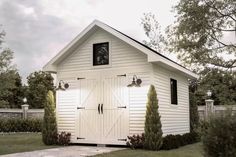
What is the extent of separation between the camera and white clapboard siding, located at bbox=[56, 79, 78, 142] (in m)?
13.5

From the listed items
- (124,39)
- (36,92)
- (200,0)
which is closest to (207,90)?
(200,0)

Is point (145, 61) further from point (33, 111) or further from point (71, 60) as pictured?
point (33, 111)

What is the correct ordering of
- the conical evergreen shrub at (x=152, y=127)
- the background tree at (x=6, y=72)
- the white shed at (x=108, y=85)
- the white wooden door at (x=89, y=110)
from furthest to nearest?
the background tree at (x=6, y=72) < the white wooden door at (x=89, y=110) < the white shed at (x=108, y=85) < the conical evergreen shrub at (x=152, y=127)

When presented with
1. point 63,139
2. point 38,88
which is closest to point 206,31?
point 63,139

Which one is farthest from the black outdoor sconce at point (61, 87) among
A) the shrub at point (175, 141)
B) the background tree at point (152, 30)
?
the background tree at point (152, 30)

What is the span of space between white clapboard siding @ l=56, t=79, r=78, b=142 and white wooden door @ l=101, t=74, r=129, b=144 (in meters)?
1.36

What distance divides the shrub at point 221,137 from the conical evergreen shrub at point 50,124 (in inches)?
324

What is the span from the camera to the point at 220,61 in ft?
62.8

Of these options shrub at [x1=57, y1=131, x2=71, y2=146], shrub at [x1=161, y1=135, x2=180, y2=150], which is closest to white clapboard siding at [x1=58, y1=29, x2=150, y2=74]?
shrub at [x1=57, y1=131, x2=71, y2=146]

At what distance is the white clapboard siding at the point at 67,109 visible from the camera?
44.3ft

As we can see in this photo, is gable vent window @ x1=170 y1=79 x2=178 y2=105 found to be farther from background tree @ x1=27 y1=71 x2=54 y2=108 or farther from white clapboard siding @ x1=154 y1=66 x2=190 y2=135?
background tree @ x1=27 y1=71 x2=54 y2=108

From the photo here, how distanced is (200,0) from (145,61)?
8641mm

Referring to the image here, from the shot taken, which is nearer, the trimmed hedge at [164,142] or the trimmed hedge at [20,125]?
the trimmed hedge at [164,142]

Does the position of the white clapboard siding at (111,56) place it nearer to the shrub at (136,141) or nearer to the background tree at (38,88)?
the shrub at (136,141)
